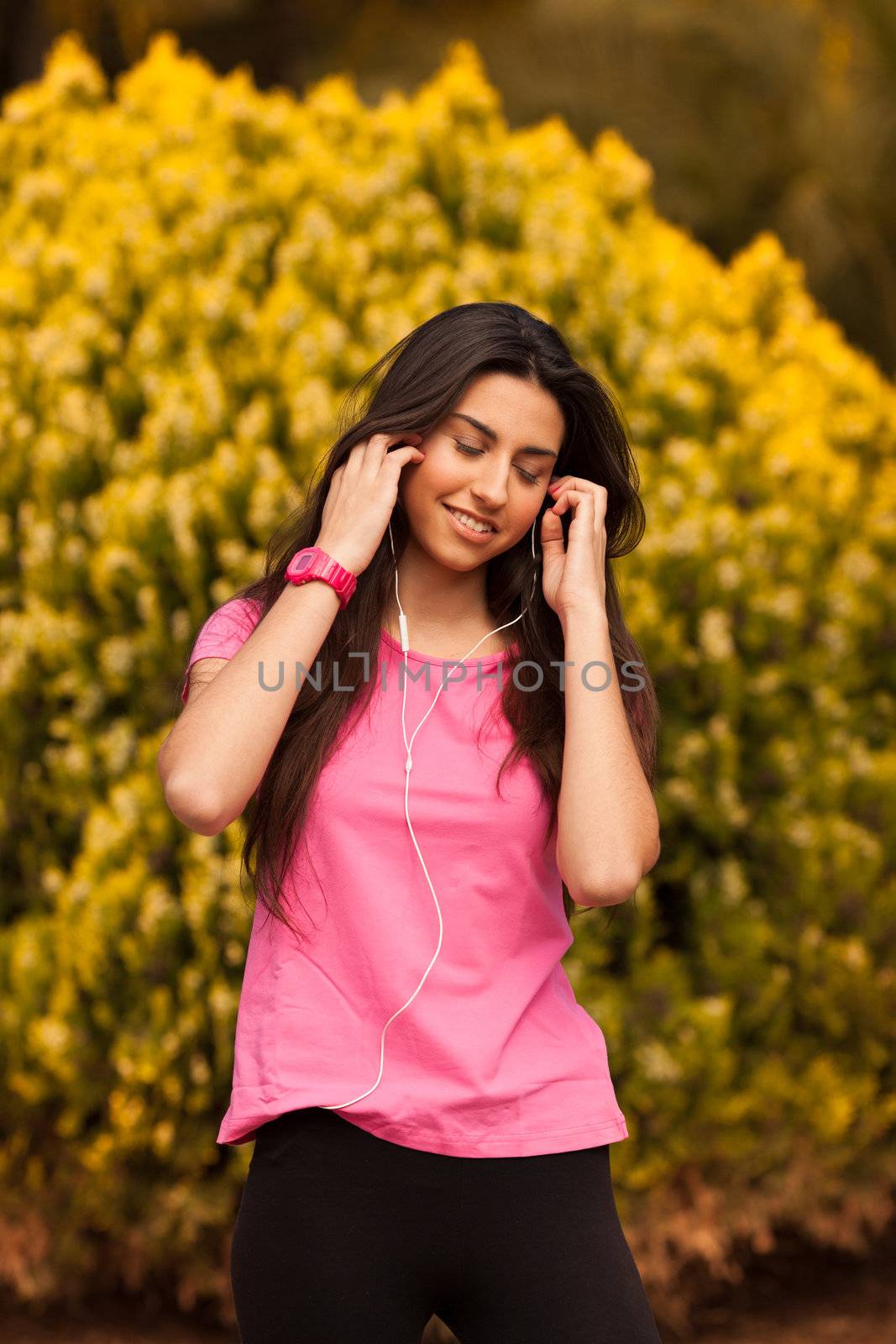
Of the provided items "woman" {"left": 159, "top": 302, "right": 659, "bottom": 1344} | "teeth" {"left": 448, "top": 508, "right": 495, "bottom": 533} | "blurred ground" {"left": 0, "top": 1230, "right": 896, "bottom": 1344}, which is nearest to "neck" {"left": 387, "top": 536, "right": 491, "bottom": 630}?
"woman" {"left": 159, "top": 302, "right": 659, "bottom": 1344}

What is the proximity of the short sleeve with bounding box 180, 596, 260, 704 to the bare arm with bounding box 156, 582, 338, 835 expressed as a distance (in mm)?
74

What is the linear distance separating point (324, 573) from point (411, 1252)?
89 cm

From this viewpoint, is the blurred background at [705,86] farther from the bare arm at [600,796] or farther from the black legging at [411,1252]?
the black legging at [411,1252]

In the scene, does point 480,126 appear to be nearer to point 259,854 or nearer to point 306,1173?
point 259,854

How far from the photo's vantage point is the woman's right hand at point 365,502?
198cm

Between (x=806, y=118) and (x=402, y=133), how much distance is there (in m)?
6.74

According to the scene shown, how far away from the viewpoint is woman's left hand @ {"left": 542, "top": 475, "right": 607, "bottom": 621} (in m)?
2.06

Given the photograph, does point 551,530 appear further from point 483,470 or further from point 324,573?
point 324,573

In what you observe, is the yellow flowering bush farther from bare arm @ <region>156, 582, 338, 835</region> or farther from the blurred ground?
bare arm @ <region>156, 582, 338, 835</region>

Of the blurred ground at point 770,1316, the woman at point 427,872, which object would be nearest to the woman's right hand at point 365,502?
the woman at point 427,872

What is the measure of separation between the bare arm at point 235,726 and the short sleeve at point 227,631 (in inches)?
2.9

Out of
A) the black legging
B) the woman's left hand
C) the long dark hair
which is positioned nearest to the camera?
the black legging

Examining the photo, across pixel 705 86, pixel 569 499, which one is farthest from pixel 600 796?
pixel 705 86

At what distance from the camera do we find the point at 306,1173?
182 cm
